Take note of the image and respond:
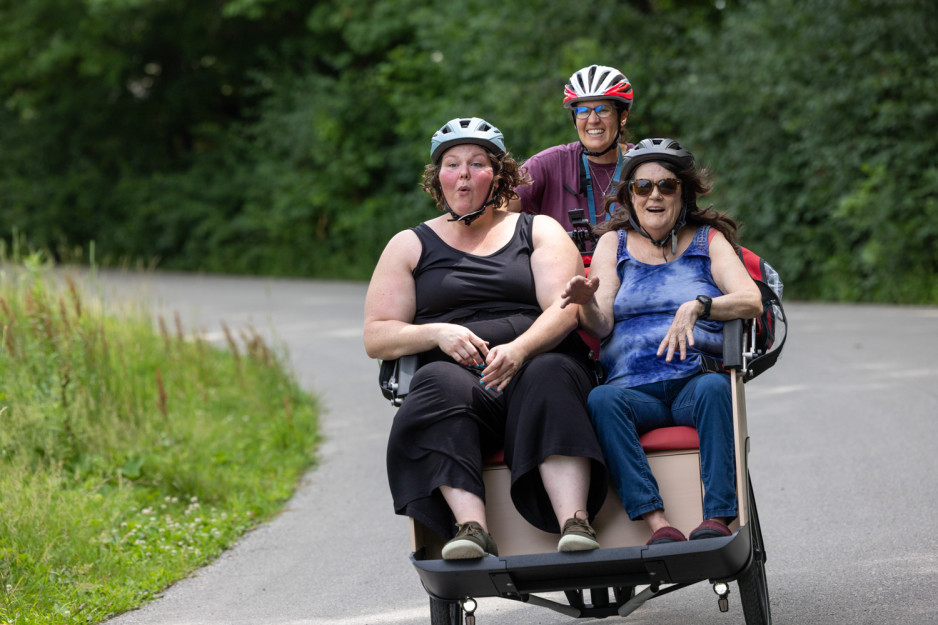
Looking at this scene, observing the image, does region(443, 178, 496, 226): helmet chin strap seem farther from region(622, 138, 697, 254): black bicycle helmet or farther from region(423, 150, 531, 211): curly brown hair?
region(622, 138, 697, 254): black bicycle helmet

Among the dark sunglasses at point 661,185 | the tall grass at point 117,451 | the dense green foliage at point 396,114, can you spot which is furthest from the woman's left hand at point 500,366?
the dense green foliage at point 396,114

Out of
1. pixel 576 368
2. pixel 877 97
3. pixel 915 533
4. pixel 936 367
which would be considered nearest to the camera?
pixel 576 368

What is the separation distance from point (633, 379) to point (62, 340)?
4.82 meters

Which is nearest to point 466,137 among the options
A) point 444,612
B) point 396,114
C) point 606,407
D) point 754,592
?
point 606,407

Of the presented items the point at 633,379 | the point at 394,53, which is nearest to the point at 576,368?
the point at 633,379

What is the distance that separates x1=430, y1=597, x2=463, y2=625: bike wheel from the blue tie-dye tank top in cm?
99

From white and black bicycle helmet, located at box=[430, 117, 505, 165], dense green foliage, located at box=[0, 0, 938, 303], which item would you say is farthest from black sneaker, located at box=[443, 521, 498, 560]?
dense green foliage, located at box=[0, 0, 938, 303]

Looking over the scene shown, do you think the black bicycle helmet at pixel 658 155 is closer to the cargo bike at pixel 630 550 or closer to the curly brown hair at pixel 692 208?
the curly brown hair at pixel 692 208

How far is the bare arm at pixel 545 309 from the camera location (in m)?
4.29

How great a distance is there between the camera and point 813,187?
16156mm

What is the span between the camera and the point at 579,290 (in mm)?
4262

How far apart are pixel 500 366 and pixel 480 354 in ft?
0.49

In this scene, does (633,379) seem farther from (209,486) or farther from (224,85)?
(224,85)

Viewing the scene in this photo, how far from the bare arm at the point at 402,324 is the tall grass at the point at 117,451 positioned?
6.10ft
